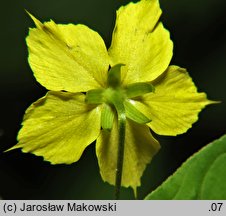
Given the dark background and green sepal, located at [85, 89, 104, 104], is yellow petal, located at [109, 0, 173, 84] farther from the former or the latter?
the dark background

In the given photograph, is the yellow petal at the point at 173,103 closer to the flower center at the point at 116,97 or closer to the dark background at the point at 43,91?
the flower center at the point at 116,97

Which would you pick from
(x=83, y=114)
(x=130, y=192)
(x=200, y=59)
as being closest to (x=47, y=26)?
(x=83, y=114)

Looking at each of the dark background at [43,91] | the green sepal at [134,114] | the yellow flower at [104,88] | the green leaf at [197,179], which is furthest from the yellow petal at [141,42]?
the dark background at [43,91]

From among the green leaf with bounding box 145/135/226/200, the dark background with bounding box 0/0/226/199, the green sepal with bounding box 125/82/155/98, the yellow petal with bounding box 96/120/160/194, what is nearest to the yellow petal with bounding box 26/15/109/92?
the green sepal with bounding box 125/82/155/98

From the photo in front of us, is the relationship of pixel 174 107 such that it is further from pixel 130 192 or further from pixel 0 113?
pixel 0 113

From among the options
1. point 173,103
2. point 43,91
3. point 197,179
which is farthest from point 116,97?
point 43,91
